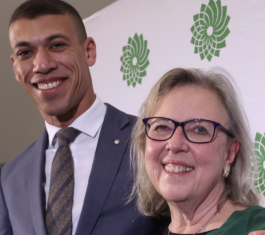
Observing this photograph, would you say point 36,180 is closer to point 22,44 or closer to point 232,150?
point 22,44

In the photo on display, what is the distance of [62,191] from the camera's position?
1.80 m

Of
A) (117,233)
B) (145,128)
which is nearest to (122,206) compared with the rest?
(117,233)

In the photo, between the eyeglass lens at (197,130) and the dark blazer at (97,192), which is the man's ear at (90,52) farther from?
the eyeglass lens at (197,130)

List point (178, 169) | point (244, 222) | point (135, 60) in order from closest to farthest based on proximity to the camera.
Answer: point (244, 222) → point (178, 169) → point (135, 60)

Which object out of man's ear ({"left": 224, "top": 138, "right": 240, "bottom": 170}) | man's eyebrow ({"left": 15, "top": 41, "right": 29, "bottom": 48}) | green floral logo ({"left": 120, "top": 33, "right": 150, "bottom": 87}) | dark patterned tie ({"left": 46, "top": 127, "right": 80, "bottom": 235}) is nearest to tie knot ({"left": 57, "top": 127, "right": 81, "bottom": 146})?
dark patterned tie ({"left": 46, "top": 127, "right": 80, "bottom": 235})

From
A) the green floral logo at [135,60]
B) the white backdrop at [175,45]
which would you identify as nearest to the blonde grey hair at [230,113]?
the white backdrop at [175,45]

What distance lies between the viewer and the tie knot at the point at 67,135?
194 cm

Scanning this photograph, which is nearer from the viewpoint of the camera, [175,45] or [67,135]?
[67,135]

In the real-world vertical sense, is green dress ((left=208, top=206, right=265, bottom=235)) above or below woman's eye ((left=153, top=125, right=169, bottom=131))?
below

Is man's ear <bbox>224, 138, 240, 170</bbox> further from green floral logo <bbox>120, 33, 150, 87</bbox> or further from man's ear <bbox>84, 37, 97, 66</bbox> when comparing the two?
green floral logo <bbox>120, 33, 150, 87</bbox>

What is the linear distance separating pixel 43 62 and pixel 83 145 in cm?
38

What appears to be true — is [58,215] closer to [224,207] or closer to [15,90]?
[224,207]

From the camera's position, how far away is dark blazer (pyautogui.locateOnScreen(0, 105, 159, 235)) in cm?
172

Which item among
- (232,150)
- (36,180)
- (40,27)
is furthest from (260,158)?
(40,27)
